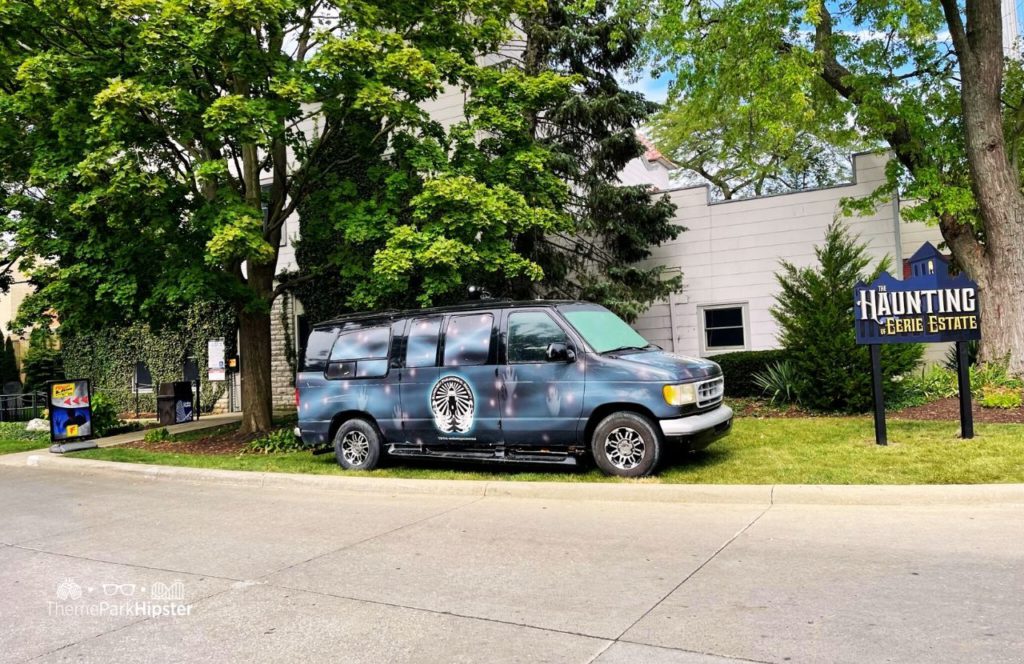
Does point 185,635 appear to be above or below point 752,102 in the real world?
below

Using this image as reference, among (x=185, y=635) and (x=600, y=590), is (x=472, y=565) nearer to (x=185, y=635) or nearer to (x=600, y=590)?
(x=600, y=590)

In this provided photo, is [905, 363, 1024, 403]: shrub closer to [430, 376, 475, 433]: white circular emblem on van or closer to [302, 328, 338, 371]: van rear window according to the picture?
[430, 376, 475, 433]: white circular emblem on van

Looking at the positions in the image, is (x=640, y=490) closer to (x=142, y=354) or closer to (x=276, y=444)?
(x=276, y=444)

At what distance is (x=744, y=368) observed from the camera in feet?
47.9

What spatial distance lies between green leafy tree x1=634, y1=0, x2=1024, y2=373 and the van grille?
6.41 meters

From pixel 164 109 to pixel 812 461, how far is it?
10740 mm

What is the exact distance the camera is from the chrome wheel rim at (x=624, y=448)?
8078 mm

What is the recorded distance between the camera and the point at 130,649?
4.04 metres

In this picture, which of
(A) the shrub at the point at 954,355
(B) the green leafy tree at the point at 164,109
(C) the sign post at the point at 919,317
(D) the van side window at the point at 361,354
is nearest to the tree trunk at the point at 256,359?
(B) the green leafy tree at the point at 164,109

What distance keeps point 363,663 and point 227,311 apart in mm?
18885

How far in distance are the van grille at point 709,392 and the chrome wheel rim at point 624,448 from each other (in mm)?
812

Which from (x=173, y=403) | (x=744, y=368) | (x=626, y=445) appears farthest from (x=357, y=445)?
(x=173, y=403)

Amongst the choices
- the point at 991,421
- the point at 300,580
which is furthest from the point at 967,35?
the point at 300,580

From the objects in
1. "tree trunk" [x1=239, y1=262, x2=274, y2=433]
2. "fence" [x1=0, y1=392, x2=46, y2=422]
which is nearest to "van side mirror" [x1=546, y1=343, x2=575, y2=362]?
"tree trunk" [x1=239, y1=262, x2=274, y2=433]
